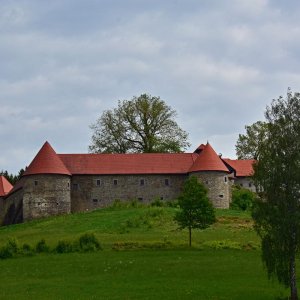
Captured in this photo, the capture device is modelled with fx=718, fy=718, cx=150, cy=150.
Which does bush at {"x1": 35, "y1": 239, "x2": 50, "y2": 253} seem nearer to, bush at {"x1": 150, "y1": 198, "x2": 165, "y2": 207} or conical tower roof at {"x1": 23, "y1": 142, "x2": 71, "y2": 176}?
bush at {"x1": 150, "y1": 198, "x2": 165, "y2": 207}

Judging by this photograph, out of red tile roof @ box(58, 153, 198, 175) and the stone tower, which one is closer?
the stone tower

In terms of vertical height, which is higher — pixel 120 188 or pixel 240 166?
pixel 240 166

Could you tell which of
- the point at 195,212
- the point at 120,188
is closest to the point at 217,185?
the point at 120,188

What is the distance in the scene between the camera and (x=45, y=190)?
6938 cm

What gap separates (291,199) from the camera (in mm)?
24766

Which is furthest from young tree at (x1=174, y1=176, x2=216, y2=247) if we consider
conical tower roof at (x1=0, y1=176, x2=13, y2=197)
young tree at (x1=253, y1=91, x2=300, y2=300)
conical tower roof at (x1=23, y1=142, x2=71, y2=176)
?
conical tower roof at (x1=0, y1=176, x2=13, y2=197)

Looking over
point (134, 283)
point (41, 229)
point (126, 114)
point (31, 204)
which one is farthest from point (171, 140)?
point (134, 283)

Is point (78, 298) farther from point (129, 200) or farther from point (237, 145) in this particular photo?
point (237, 145)

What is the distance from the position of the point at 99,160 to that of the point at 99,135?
13953 millimetres

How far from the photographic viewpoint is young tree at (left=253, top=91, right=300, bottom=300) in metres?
24.8

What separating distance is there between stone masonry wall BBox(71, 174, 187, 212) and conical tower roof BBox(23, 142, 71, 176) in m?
2.02

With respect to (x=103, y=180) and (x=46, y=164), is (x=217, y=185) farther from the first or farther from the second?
(x=46, y=164)

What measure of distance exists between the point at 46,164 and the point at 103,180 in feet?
20.0

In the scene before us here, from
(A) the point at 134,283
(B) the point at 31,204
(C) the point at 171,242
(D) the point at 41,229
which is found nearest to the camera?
(A) the point at 134,283
